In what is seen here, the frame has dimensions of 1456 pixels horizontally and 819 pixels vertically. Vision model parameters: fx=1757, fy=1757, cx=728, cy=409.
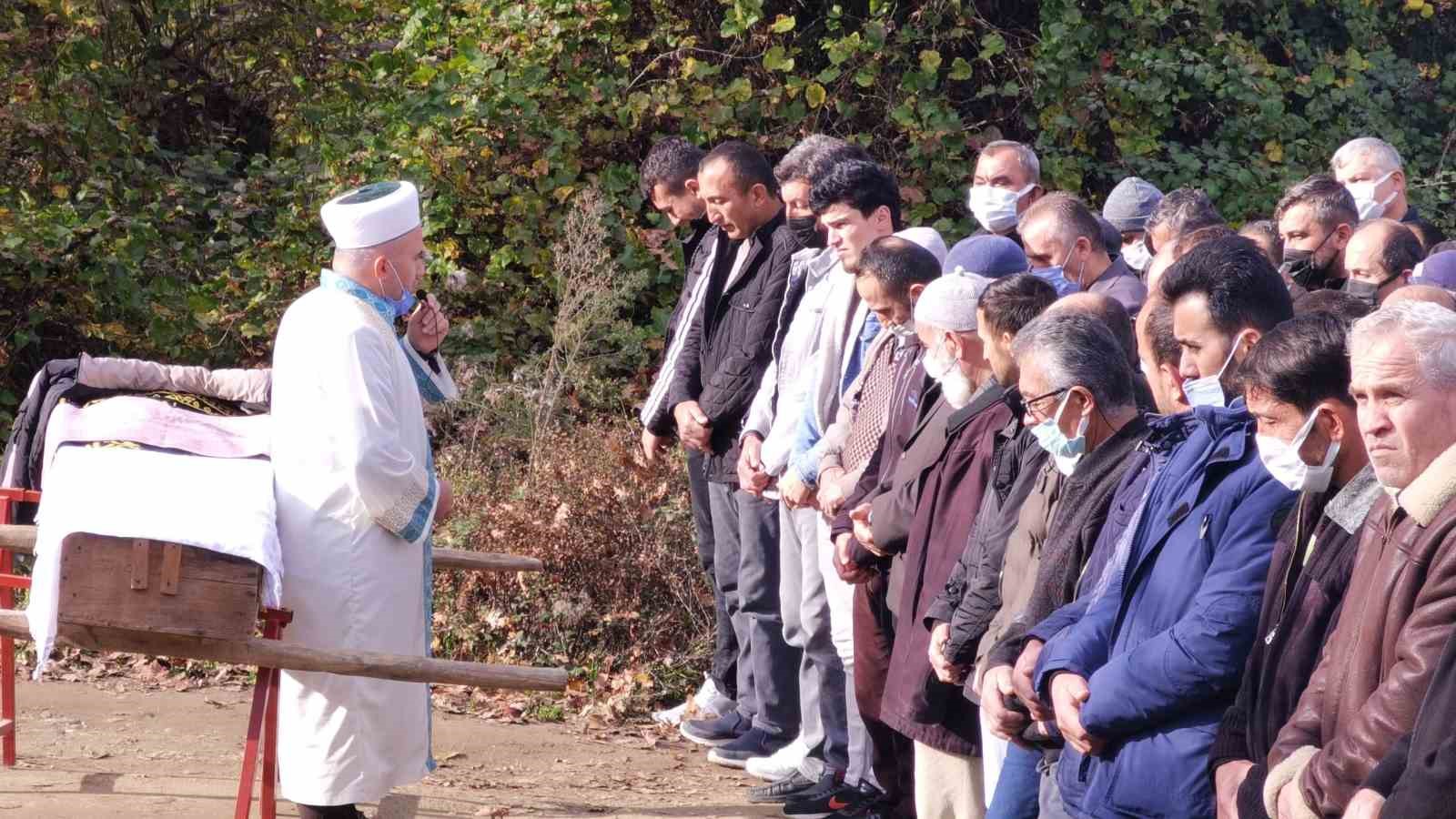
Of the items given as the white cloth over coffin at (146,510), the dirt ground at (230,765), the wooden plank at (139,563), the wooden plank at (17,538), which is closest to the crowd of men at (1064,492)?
the dirt ground at (230,765)

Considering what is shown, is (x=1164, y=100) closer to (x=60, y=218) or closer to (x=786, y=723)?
(x=786, y=723)

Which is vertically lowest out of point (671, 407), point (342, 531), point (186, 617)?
point (186, 617)

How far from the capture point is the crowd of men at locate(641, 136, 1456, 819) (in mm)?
Result: 3270

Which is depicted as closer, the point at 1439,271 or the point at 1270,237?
the point at 1439,271

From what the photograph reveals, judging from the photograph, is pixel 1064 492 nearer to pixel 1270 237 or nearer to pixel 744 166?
pixel 1270 237

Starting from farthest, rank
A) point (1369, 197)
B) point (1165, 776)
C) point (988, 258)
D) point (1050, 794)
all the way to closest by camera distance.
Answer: point (1369, 197)
point (988, 258)
point (1050, 794)
point (1165, 776)

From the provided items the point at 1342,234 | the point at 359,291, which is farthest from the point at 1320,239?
the point at 359,291

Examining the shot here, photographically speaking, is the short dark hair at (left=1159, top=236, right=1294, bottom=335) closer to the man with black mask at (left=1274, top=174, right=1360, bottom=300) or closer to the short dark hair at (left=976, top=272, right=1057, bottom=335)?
the short dark hair at (left=976, top=272, right=1057, bottom=335)

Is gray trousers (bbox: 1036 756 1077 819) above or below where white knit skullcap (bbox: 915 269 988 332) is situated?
below

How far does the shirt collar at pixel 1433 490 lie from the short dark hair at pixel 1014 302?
2.03 meters

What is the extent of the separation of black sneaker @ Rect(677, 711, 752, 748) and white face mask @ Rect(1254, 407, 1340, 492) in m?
4.19

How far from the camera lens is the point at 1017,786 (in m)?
4.66

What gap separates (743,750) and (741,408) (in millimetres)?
1432

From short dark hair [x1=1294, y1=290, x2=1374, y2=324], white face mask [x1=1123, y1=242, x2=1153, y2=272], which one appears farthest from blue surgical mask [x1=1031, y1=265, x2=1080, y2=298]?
white face mask [x1=1123, y1=242, x2=1153, y2=272]
